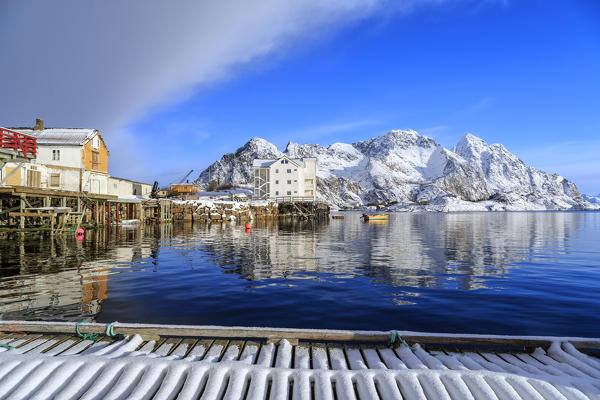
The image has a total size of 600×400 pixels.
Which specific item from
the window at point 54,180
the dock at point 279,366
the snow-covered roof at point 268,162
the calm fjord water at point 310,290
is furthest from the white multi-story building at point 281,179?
the dock at point 279,366

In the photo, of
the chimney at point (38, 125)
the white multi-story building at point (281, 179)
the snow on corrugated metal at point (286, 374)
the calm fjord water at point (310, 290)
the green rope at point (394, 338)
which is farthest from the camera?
the white multi-story building at point (281, 179)

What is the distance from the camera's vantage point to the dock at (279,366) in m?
3.88

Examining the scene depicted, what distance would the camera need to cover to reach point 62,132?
139ft

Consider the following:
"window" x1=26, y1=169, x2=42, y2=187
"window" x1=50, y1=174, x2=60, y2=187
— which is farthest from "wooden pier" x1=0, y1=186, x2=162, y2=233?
"window" x1=50, y1=174, x2=60, y2=187

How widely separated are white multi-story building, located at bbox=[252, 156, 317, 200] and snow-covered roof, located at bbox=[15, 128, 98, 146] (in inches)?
1675

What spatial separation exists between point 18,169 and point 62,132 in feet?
43.3

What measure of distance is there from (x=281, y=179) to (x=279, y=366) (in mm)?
75475

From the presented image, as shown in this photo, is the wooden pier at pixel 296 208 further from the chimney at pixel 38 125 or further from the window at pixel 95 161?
the chimney at pixel 38 125

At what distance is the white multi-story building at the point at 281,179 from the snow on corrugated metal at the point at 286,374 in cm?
7199

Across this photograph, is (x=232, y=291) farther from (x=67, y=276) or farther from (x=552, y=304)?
(x=552, y=304)

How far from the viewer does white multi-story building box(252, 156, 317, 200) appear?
260 feet

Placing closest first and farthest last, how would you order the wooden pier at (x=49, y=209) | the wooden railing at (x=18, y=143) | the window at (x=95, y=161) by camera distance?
1. the wooden railing at (x=18, y=143)
2. the wooden pier at (x=49, y=209)
3. the window at (x=95, y=161)

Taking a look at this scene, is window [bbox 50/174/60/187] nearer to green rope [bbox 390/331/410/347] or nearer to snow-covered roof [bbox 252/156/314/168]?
green rope [bbox 390/331/410/347]

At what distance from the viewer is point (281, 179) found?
79.4m
